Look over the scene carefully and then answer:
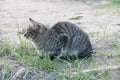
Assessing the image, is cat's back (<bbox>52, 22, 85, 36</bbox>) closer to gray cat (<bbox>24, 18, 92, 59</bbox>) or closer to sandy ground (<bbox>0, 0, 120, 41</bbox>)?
gray cat (<bbox>24, 18, 92, 59</bbox>)

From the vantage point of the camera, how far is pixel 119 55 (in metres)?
5.82

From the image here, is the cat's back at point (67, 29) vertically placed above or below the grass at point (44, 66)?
above

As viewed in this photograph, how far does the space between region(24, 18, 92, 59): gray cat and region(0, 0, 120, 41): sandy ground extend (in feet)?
3.74

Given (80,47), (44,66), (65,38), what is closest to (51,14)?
(80,47)

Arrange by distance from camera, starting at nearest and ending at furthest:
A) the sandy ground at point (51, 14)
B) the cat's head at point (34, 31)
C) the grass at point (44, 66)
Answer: the grass at point (44, 66) < the cat's head at point (34, 31) < the sandy ground at point (51, 14)

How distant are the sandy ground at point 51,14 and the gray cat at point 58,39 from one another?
3.74 ft

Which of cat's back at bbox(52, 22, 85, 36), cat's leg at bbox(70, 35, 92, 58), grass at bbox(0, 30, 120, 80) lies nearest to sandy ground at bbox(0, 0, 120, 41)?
grass at bbox(0, 30, 120, 80)

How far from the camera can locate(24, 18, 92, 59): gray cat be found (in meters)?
5.41

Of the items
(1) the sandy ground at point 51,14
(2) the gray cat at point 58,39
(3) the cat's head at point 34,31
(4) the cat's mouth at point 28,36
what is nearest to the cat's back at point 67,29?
(2) the gray cat at point 58,39

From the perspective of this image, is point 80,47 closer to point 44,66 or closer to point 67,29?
point 67,29

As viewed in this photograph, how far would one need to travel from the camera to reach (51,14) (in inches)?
349

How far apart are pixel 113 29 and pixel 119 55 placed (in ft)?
5.24

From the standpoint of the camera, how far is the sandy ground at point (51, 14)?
7496 mm

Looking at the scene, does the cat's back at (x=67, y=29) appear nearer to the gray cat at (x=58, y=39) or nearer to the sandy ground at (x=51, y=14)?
the gray cat at (x=58, y=39)
